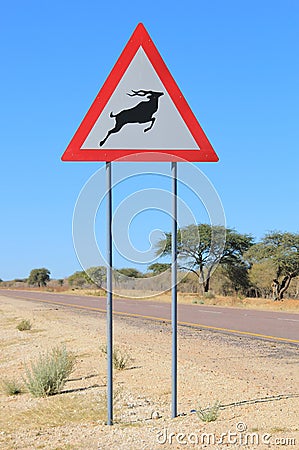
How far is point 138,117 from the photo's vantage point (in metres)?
5.93

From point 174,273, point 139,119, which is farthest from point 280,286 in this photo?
point 139,119

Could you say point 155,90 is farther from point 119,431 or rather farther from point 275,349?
point 275,349

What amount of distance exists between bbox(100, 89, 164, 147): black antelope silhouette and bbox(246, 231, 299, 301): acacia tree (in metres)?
48.2

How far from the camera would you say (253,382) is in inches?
334

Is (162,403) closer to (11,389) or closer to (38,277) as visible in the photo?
(11,389)

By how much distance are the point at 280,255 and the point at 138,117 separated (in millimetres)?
48667

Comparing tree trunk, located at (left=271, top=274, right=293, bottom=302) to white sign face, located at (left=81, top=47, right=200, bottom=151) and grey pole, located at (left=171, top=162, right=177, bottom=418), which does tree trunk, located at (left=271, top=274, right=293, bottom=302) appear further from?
white sign face, located at (left=81, top=47, right=200, bottom=151)

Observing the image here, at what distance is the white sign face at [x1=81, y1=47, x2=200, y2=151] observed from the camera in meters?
5.92

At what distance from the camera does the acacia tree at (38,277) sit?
417 ft

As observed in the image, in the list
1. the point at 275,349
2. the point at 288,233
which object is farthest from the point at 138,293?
the point at 288,233

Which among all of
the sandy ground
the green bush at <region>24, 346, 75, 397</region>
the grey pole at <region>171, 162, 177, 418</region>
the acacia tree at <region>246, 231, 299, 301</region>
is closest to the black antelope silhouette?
the grey pole at <region>171, 162, 177, 418</region>

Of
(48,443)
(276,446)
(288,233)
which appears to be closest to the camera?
(276,446)

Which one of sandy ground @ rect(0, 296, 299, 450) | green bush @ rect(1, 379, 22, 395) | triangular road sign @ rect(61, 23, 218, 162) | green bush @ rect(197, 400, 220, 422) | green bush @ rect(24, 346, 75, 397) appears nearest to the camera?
sandy ground @ rect(0, 296, 299, 450)

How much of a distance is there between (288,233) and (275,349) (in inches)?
1668
